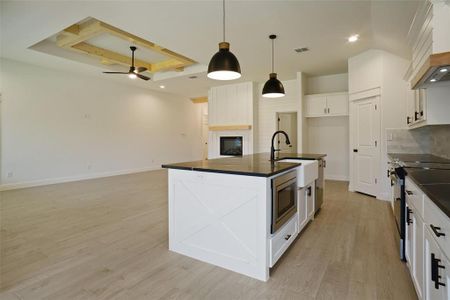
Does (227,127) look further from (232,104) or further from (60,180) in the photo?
(60,180)

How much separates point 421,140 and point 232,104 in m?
4.75

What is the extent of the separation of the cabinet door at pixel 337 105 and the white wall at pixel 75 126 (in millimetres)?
5834

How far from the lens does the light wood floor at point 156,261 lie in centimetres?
182

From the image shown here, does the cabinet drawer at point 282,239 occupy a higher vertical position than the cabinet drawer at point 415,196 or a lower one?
lower

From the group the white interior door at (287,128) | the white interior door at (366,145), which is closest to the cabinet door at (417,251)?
the white interior door at (366,145)

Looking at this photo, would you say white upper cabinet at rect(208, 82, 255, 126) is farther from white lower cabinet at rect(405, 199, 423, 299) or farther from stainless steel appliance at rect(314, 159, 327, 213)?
white lower cabinet at rect(405, 199, 423, 299)

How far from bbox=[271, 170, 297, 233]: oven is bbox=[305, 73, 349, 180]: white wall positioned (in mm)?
4348

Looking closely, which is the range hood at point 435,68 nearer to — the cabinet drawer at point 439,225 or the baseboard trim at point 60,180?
the cabinet drawer at point 439,225

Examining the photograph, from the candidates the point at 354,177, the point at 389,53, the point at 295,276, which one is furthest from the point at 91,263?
the point at 389,53

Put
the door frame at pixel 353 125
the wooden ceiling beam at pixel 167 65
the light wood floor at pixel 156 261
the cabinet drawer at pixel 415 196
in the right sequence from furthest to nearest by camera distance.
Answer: the wooden ceiling beam at pixel 167 65, the door frame at pixel 353 125, the light wood floor at pixel 156 261, the cabinet drawer at pixel 415 196

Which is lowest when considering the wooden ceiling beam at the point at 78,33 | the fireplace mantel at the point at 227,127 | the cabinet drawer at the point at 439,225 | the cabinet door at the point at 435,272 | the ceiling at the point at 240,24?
the cabinet door at the point at 435,272

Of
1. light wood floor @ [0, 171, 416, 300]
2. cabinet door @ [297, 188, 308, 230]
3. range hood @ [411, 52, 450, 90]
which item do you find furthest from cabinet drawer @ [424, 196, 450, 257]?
cabinet door @ [297, 188, 308, 230]

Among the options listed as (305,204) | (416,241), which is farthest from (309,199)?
(416,241)

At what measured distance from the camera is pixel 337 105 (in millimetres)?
5781
